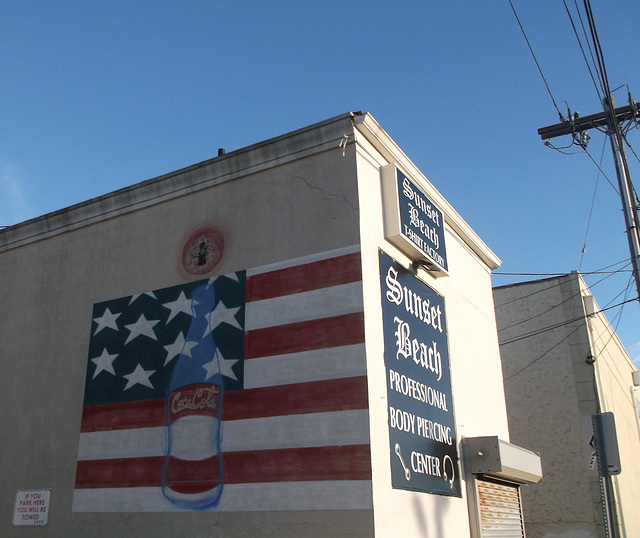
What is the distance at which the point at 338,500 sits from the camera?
26.1 feet

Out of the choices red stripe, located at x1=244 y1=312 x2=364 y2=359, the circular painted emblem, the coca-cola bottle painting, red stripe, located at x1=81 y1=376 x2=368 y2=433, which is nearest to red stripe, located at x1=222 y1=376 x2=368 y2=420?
red stripe, located at x1=81 y1=376 x2=368 y2=433

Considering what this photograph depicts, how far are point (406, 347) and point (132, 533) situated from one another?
15.0 feet

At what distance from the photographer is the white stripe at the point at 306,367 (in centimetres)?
841

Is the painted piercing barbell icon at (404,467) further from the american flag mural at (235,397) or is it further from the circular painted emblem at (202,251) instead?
the circular painted emblem at (202,251)

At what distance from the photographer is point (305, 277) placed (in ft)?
30.1

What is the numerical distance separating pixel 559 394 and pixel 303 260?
11.6 m

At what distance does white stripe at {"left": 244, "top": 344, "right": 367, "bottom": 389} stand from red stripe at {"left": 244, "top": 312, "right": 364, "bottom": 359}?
0.08 metres

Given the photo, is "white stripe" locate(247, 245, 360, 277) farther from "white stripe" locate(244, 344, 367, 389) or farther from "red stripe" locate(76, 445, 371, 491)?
"red stripe" locate(76, 445, 371, 491)

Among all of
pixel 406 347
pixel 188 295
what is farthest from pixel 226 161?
pixel 406 347

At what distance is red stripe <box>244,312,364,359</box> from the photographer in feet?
28.0

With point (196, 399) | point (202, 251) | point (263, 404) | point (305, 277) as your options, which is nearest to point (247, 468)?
point (263, 404)

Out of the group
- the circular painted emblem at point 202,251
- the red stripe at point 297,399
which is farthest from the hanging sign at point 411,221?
the circular painted emblem at point 202,251

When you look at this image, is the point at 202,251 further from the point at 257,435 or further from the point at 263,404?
the point at 257,435

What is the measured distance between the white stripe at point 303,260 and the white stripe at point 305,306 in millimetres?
445
